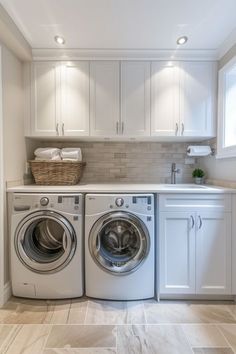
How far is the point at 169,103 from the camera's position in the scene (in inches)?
99.5

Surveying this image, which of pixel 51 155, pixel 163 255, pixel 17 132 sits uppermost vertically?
pixel 17 132

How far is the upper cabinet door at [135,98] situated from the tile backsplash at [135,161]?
43 cm

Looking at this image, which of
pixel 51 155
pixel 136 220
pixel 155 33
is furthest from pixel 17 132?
pixel 155 33

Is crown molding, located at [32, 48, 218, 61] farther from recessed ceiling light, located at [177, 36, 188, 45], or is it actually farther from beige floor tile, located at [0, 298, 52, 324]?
beige floor tile, located at [0, 298, 52, 324]

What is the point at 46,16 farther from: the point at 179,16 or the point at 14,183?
the point at 14,183

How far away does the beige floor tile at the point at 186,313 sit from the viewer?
75.0 inches

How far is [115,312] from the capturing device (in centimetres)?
200

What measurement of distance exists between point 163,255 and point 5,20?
2.28 metres

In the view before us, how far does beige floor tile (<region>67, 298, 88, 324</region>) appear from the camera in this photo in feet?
6.22

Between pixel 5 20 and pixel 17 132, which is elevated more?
pixel 5 20

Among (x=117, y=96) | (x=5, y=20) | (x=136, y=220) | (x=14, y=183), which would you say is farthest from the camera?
(x=117, y=96)

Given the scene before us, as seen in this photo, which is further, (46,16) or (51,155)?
(51,155)

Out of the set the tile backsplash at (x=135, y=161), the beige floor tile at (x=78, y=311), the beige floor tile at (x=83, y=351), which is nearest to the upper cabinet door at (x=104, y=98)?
the tile backsplash at (x=135, y=161)

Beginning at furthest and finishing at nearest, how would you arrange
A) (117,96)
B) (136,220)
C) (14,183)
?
(117,96)
(14,183)
(136,220)
